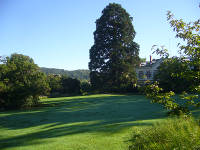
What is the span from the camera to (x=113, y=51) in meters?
35.9

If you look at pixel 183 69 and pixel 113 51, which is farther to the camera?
pixel 113 51

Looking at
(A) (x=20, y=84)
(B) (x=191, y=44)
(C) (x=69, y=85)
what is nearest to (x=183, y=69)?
(B) (x=191, y=44)

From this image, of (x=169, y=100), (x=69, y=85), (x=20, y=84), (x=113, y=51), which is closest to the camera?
(x=169, y=100)

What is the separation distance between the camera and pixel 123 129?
7.35 m

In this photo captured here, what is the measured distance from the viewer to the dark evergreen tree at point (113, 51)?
3519 centimetres

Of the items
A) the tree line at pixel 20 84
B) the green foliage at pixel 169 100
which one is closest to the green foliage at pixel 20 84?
the tree line at pixel 20 84

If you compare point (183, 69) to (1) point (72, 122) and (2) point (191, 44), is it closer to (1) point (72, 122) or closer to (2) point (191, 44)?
(2) point (191, 44)

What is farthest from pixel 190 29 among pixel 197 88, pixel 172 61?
pixel 197 88

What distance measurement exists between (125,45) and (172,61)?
1276 inches

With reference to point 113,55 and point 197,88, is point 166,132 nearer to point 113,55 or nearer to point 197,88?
point 197,88

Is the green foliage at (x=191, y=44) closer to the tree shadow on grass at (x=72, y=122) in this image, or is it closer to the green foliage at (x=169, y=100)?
the green foliage at (x=169, y=100)

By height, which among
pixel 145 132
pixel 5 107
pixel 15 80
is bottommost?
pixel 5 107

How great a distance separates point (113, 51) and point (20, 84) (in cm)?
2109

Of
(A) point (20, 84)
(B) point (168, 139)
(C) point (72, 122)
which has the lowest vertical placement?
(C) point (72, 122)
